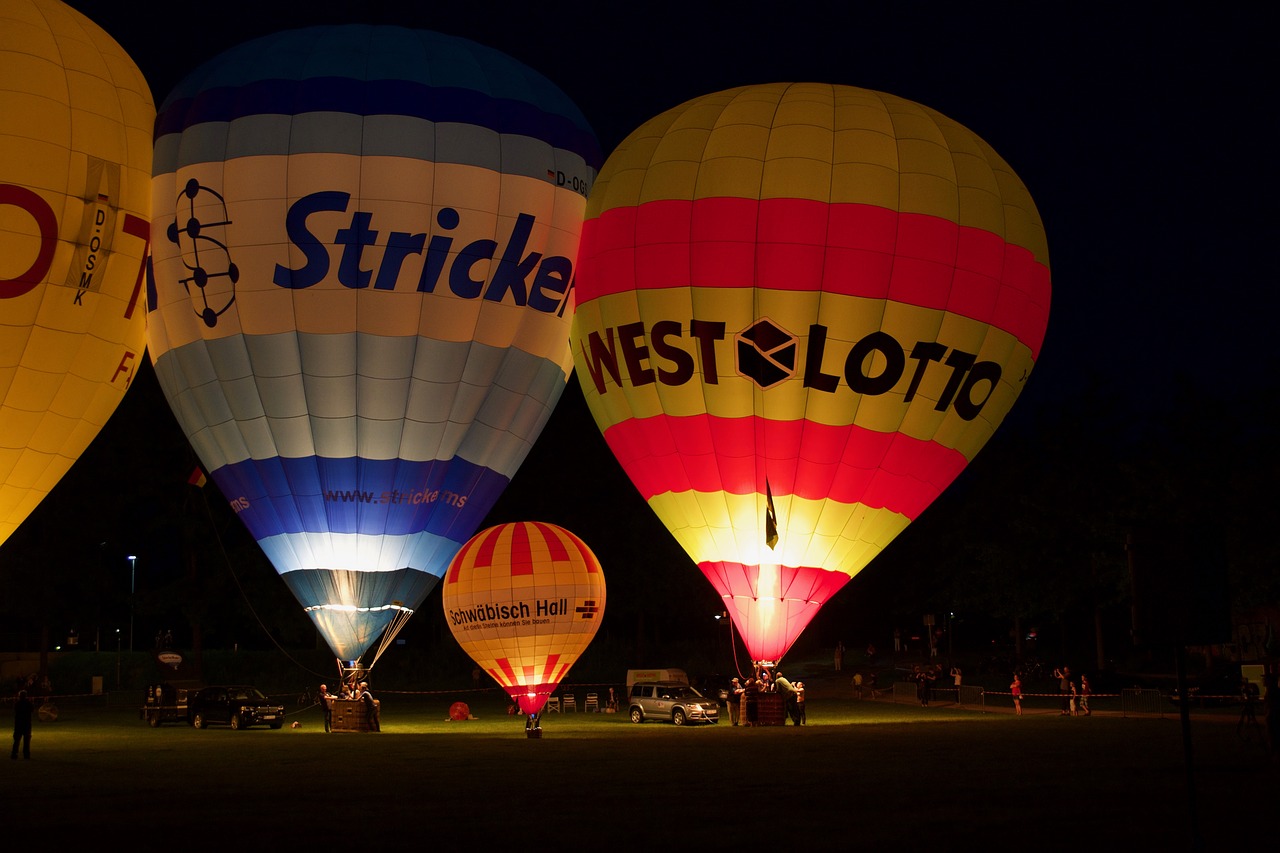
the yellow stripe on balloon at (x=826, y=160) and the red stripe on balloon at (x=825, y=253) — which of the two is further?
the yellow stripe on balloon at (x=826, y=160)

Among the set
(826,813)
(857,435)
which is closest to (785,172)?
(857,435)

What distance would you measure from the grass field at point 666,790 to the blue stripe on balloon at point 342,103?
8.92 m

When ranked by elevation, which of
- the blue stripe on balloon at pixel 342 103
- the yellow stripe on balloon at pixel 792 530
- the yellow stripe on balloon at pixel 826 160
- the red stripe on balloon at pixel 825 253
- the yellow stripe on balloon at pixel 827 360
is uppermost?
the blue stripe on balloon at pixel 342 103

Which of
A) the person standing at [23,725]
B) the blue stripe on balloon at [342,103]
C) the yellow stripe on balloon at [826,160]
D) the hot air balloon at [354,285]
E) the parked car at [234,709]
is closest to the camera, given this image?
the person standing at [23,725]

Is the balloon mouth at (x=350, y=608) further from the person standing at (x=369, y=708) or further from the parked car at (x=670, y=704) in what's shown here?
the parked car at (x=670, y=704)

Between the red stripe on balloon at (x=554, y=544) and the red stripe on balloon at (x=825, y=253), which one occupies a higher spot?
the red stripe on balloon at (x=825, y=253)

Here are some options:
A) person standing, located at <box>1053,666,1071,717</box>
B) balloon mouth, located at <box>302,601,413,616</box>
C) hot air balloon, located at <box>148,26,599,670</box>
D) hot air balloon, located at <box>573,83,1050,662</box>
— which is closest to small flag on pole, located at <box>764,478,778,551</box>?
hot air balloon, located at <box>573,83,1050,662</box>

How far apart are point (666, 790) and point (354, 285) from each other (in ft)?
35.0

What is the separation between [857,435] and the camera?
774 inches

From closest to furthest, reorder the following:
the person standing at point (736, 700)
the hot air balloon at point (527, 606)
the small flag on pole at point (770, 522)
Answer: the small flag on pole at point (770, 522) < the person standing at point (736, 700) < the hot air balloon at point (527, 606)

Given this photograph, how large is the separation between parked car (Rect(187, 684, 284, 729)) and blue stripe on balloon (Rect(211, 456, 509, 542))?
5.87 metres

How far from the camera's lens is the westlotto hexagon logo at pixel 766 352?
63.3 ft

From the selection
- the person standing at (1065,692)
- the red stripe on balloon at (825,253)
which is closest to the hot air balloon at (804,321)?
the red stripe on balloon at (825,253)

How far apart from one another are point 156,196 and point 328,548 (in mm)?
5708
